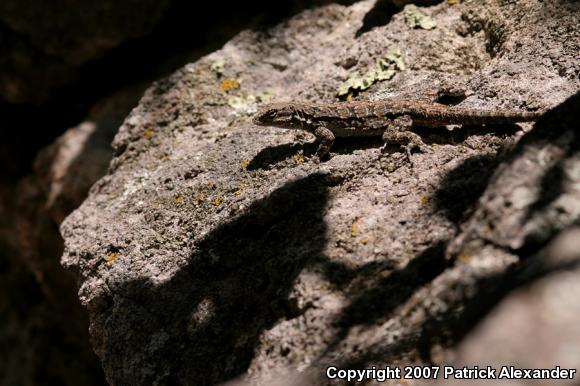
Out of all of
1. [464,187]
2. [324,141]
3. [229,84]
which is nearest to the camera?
[464,187]

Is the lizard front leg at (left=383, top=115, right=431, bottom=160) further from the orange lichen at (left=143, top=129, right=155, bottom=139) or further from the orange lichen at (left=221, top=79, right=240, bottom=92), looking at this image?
the orange lichen at (left=143, top=129, right=155, bottom=139)

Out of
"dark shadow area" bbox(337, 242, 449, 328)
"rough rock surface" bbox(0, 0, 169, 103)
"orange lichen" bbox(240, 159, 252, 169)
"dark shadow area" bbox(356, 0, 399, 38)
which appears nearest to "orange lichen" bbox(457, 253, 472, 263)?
"dark shadow area" bbox(337, 242, 449, 328)

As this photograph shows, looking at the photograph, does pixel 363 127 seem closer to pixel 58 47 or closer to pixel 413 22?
pixel 413 22

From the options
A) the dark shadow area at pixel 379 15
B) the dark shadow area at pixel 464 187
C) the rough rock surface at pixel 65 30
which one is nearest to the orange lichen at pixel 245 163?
the dark shadow area at pixel 464 187

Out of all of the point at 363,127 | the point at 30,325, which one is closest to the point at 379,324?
the point at 363,127

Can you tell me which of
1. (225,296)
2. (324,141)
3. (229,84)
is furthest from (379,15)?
(225,296)

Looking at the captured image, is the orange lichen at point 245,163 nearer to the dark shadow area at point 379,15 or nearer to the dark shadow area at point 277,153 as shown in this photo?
the dark shadow area at point 277,153

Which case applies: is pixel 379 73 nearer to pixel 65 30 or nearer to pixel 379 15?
pixel 379 15
